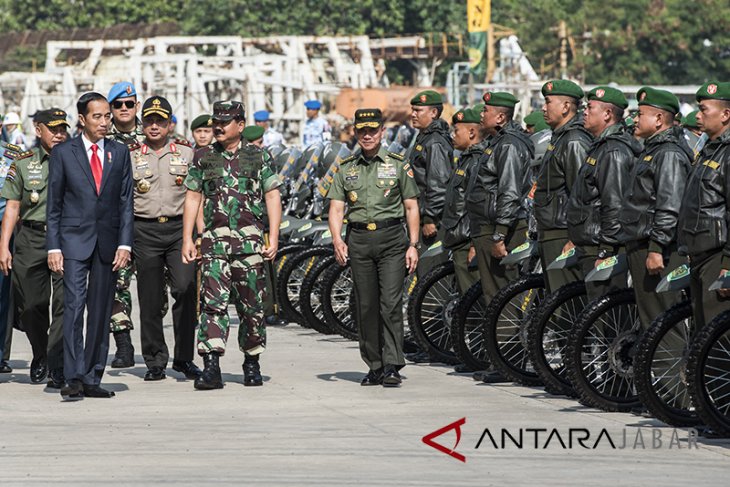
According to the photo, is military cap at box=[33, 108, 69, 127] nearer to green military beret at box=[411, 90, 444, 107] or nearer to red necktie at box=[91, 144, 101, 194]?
red necktie at box=[91, 144, 101, 194]

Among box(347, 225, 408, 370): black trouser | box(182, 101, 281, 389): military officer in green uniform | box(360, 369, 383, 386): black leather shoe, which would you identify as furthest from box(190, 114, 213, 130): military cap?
box(360, 369, 383, 386): black leather shoe

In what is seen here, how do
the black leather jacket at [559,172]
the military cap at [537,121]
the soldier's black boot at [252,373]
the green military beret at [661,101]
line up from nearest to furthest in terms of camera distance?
the green military beret at [661,101]
the black leather jacket at [559,172]
the soldier's black boot at [252,373]
the military cap at [537,121]

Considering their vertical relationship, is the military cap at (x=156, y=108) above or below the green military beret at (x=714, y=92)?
below

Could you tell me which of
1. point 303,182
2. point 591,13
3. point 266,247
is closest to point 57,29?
point 591,13

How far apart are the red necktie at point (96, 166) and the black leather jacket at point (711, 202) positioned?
399 centimetres

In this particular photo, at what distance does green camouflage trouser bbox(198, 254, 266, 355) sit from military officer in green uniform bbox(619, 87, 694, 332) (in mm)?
2739

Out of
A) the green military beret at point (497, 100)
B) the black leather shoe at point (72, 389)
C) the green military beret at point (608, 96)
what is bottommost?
the black leather shoe at point (72, 389)

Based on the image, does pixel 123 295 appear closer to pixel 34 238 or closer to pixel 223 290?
pixel 34 238

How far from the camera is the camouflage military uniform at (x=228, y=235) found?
37.5 ft

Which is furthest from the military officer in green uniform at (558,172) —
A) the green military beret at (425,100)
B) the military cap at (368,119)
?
the green military beret at (425,100)

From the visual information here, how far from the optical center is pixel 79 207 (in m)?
10.9

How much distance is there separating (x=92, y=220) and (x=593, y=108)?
11.2ft

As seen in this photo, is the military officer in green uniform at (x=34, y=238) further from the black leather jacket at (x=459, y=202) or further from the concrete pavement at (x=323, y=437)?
the black leather jacket at (x=459, y=202)

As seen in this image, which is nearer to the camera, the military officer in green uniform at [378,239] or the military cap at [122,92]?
the military officer in green uniform at [378,239]
